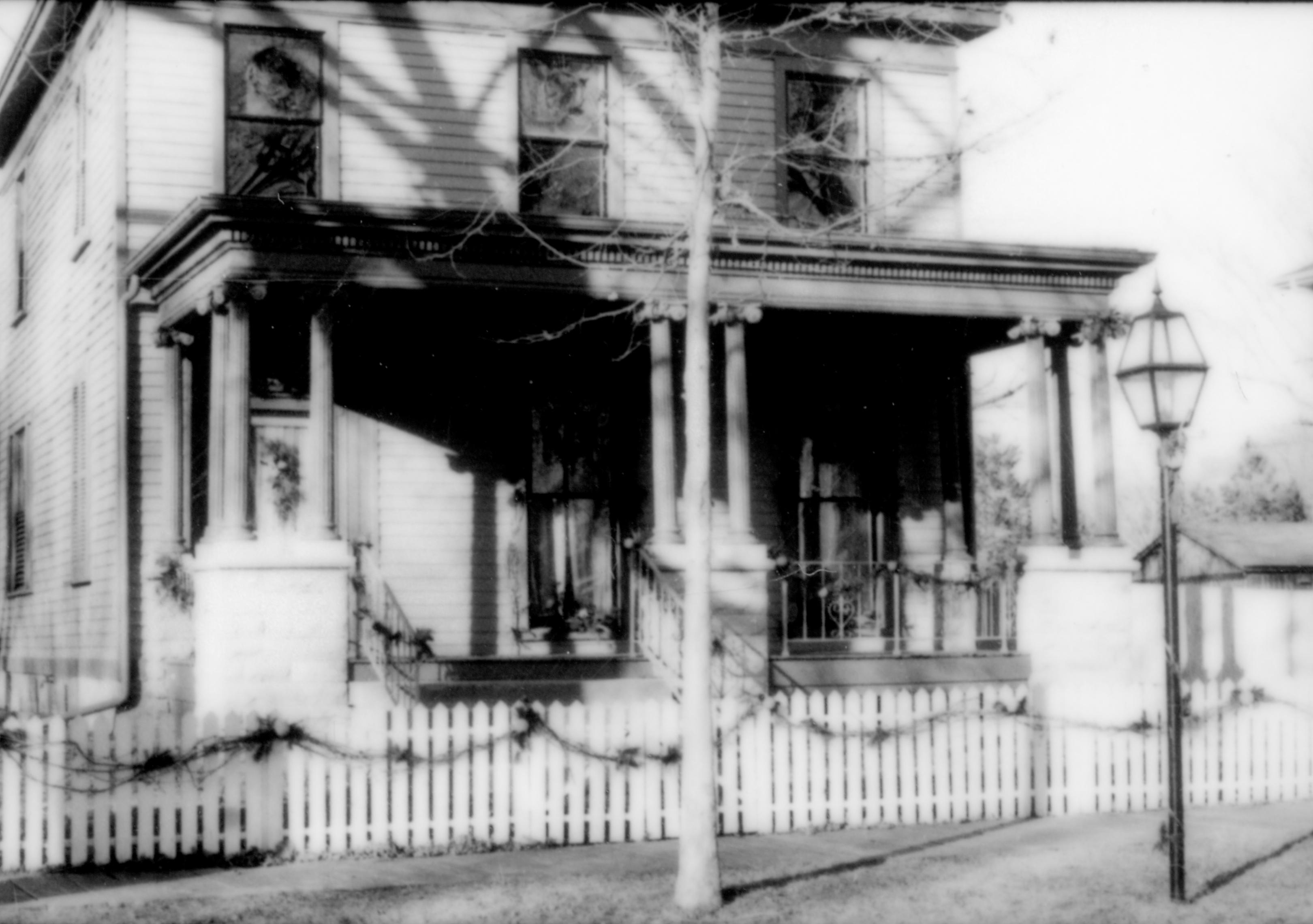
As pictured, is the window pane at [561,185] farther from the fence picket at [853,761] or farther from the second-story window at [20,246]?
the second-story window at [20,246]

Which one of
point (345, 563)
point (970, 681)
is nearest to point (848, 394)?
point (970, 681)

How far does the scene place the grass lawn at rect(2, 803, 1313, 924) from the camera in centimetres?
894

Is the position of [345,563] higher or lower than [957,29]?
lower

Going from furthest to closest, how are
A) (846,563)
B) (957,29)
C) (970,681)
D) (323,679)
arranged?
1. (957,29)
2. (846,563)
3. (970,681)
4. (323,679)

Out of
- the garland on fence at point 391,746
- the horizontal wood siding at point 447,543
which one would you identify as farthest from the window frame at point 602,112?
the garland on fence at point 391,746

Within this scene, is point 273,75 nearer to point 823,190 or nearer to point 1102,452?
point 823,190

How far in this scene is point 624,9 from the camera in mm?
17328

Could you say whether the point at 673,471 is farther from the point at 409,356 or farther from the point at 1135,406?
the point at 1135,406

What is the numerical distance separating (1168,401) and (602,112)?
335 inches

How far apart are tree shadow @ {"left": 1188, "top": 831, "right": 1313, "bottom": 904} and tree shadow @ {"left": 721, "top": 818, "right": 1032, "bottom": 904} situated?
192 centimetres

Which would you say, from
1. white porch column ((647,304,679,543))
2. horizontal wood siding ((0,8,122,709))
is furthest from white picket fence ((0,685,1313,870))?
horizontal wood siding ((0,8,122,709))

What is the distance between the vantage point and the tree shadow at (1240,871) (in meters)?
9.69

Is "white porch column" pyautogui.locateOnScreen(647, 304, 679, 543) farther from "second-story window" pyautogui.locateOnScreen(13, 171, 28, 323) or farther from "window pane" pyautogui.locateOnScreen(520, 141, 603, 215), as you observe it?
"second-story window" pyautogui.locateOnScreen(13, 171, 28, 323)

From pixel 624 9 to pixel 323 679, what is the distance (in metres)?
8.32
